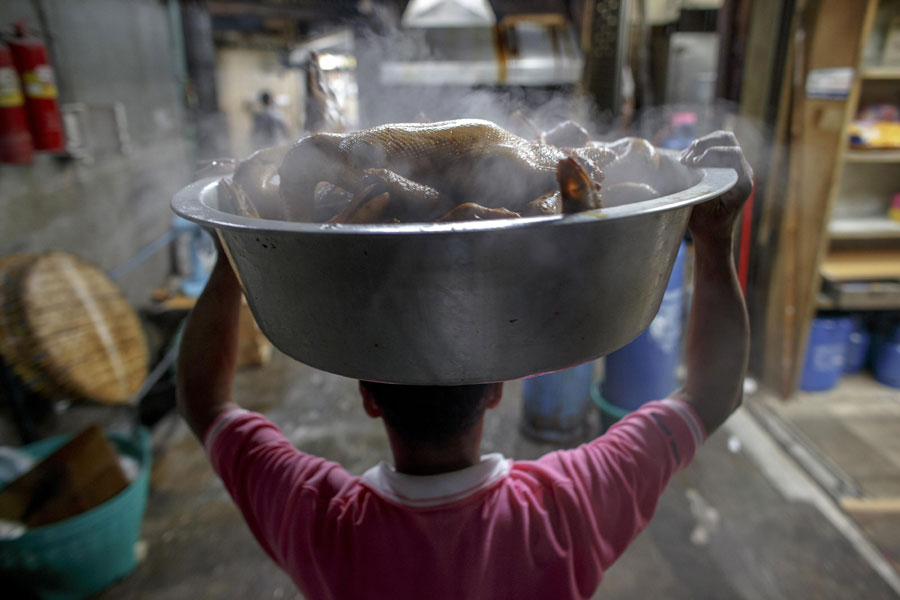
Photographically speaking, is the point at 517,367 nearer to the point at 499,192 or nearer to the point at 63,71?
the point at 499,192

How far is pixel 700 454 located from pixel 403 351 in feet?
11.2

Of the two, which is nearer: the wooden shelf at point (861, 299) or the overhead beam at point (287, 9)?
the wooden shelf at point (861, 299)

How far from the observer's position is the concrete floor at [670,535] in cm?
261

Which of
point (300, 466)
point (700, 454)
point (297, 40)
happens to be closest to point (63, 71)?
point (300, 466)

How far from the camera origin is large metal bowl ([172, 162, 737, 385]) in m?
0.62

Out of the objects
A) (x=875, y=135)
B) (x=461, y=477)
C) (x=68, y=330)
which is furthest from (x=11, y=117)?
(x=875, y=135)

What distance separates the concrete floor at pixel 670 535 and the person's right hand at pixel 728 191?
7.15 feet

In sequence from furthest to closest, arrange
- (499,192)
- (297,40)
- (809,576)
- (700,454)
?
1. (297,40)
2. (700,454)
3. (809,576)
4. (499,192)

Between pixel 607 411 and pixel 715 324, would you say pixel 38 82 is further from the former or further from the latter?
pixel 607 411

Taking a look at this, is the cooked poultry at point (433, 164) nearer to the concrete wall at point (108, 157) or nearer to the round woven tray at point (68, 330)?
the round woven tray at point (68, 330)

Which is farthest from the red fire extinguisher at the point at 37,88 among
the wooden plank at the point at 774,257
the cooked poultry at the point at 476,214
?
the wooden plank at the point at 774,257

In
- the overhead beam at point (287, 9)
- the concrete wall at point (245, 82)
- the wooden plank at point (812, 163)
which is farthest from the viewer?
the concrete wall at point (245, 82)

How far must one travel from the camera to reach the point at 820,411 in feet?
13.1

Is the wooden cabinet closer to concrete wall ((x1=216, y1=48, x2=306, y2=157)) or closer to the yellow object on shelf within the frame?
the yellow object on shelf
